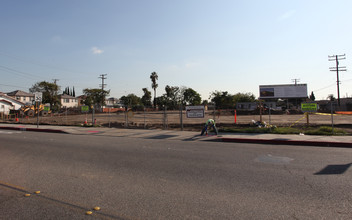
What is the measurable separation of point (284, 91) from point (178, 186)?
66678mm

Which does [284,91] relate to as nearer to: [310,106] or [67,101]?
[310,106]

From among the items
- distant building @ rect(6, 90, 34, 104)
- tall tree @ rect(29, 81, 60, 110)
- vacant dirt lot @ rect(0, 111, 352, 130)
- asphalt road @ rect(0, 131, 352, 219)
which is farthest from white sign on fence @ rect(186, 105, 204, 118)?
distant building @ rect(6, 90, 34, 104)

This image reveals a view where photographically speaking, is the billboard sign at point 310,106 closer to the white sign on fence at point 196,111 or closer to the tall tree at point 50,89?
the white sign on fence at point 196,111

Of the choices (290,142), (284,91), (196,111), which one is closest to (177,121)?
(196,111)

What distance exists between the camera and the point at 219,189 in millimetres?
4246

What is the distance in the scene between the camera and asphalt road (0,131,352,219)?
3342 mm

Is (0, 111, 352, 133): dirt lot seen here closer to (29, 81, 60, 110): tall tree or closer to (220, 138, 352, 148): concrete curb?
(220, 138, 352, 148): concrete curb

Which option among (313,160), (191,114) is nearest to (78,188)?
(313,160)

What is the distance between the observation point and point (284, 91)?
2459 inches

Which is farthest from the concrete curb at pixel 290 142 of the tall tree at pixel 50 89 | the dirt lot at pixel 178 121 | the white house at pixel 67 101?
the white house at pixel 67 101

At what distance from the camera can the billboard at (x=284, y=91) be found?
61.9 metres

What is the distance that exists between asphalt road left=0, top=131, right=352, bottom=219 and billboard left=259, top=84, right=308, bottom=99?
5993cm

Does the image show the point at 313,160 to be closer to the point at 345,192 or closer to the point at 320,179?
the point at 320,179

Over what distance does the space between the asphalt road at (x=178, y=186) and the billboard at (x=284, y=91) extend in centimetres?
5993
